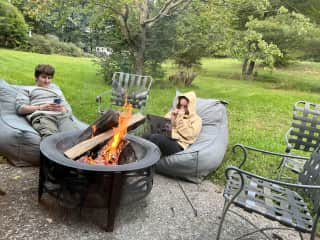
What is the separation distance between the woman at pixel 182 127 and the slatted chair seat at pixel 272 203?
1.01m

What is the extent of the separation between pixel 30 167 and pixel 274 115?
5439mm

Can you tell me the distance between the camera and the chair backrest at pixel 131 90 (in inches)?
207

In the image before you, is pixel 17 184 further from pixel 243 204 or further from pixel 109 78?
pixel 109 78

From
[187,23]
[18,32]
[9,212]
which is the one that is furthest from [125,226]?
[18,32]

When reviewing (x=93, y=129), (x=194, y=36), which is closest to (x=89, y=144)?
(x=93, y=129)

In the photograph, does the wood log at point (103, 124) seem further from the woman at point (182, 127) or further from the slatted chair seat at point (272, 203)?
the slatted chair seat at point (272, 203)

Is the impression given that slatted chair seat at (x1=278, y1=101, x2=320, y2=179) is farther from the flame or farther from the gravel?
the flame

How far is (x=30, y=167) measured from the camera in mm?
3410

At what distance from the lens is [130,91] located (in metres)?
5.40

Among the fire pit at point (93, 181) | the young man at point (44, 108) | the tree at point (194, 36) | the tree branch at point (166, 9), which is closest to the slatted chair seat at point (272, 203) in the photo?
the fire pit at point (93, 181)

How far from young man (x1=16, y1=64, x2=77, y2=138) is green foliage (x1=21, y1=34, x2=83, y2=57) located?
552 inches

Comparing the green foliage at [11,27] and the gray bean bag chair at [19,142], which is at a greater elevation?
the green foliage at [11,27]

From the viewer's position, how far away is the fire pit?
239cm

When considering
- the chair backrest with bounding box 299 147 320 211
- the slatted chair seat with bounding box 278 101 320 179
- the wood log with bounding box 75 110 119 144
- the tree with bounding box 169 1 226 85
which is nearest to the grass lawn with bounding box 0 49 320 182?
the slatted chair seat with bounding box 278 101 320 179
